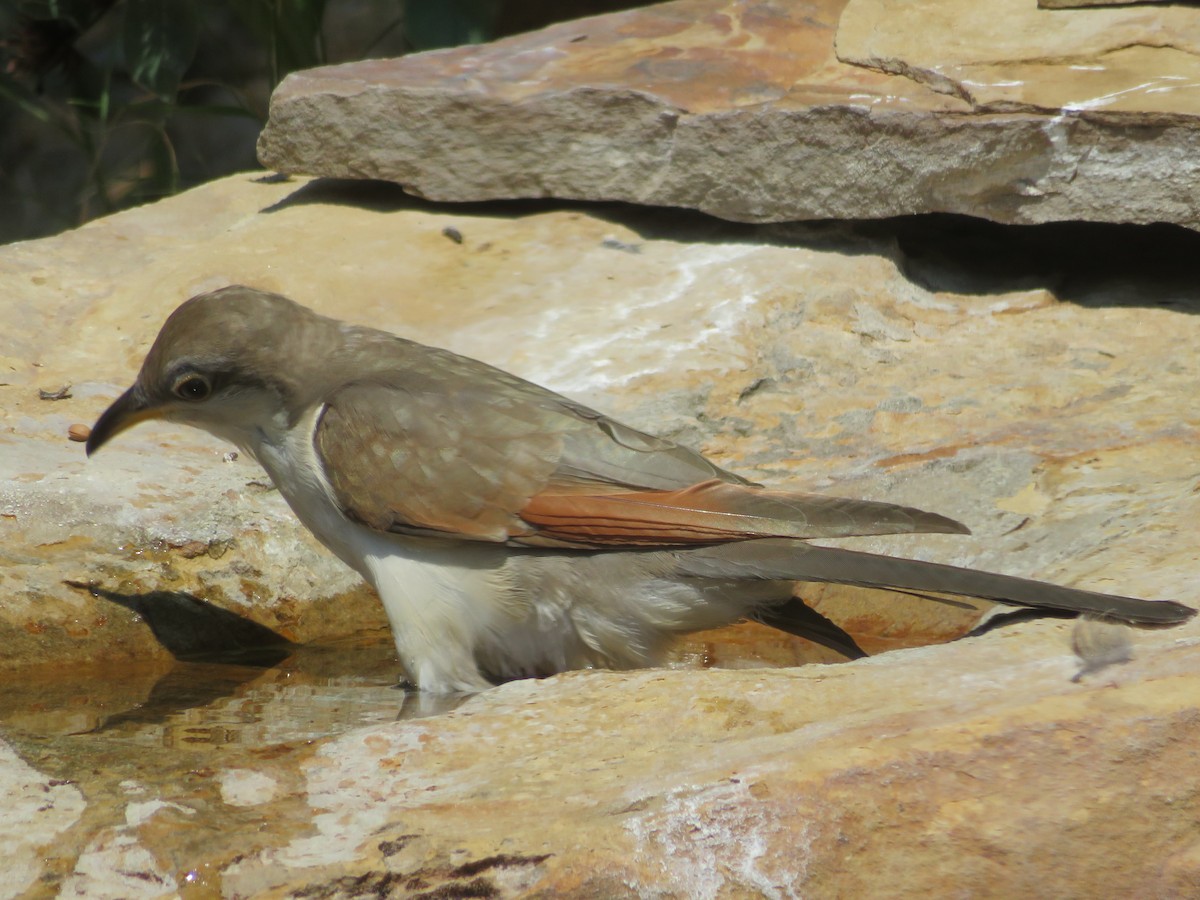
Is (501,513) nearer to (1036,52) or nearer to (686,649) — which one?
(686,649)

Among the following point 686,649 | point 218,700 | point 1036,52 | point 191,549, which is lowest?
point 686,649

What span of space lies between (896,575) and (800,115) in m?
2.63

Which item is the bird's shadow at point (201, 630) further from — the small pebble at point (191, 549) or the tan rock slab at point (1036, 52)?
the tan rock slab at point (1036, 52)

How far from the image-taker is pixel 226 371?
4180mm

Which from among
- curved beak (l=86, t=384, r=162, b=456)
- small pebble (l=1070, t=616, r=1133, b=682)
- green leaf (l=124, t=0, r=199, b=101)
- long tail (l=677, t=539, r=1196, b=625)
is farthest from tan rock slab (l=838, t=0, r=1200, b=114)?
green leaf (l=124, t=0, r=199, b=101)

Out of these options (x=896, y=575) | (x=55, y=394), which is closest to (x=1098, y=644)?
(x=896, y=575)

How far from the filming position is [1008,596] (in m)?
3.29

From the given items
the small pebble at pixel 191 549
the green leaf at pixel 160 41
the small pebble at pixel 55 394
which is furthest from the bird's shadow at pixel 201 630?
the green leaf at pixel 160 41

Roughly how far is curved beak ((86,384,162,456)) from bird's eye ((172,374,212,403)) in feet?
0.42

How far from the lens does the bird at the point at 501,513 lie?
3.76 metres

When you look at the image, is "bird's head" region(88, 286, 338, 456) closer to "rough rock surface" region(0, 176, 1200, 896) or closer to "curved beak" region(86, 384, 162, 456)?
"curved beak" region(86, 384, 162, 456)

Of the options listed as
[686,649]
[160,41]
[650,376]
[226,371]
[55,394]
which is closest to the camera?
[226,371]

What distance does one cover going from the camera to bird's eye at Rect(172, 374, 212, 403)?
4.15m

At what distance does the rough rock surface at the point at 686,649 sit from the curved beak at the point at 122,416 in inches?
6.4
